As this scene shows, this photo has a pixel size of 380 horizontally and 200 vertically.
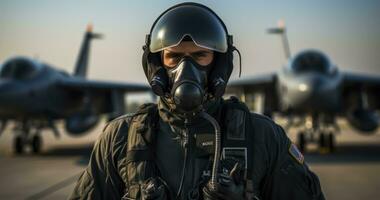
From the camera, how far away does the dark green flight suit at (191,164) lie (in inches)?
78.2

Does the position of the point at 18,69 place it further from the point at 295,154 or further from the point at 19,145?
the point at 295,154

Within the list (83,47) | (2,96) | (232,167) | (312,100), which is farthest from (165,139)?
(83,47)

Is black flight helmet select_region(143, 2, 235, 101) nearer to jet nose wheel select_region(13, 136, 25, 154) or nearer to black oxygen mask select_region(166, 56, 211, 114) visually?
black oxygen mask select_region(166, 56, 211, 114)

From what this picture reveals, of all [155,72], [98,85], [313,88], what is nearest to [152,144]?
[155,72]

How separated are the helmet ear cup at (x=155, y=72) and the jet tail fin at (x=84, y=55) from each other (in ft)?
68.1

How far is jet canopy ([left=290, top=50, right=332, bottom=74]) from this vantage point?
13.1 meters

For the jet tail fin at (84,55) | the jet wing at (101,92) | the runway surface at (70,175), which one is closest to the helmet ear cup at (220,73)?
the runway surface at (70,175)

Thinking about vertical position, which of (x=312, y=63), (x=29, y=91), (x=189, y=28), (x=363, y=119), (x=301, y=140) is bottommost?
(x=301, y=140)

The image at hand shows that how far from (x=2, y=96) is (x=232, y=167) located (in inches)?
495

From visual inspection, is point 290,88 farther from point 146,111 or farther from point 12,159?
point 146,111

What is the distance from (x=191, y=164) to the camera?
1.99m

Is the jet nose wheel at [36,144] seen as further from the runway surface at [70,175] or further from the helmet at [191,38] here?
the helmet at [191,38]

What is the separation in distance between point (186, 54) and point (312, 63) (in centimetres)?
1162

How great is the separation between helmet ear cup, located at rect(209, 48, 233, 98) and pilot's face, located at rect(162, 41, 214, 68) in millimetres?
51
